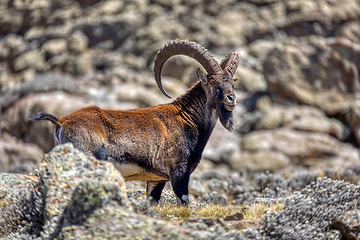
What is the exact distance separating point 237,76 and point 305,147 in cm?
574

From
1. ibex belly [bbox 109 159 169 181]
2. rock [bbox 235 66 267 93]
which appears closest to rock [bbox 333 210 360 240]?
ibex belly [bbox 109 159 169 181]

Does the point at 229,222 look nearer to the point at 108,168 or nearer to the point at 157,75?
the point at 108,168

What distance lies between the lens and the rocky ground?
1841 cm

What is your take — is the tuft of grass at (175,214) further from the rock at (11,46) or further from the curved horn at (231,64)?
the rock at (11,46)

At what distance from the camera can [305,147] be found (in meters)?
19.2

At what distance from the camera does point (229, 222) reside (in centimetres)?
539

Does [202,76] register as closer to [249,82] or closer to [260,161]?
[260,161]

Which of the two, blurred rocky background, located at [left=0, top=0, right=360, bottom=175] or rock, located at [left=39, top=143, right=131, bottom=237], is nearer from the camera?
rock, located at [left=39, top=143, right=131, bottom=237]

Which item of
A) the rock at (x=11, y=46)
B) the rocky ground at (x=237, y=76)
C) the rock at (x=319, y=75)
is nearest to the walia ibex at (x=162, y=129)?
the rocky ground at (x=237, y=76)

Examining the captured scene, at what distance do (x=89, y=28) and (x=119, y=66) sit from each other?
13.9 feet

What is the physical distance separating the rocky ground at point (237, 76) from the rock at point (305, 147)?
0.05 meters

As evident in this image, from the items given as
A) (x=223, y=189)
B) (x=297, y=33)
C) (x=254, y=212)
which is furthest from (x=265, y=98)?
(x=254, y=212)

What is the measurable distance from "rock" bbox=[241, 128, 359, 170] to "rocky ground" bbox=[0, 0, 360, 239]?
0.05 metres

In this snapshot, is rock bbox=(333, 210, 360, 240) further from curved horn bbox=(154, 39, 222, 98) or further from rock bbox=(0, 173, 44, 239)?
rock bbox=(0, 173, 44, 239)
